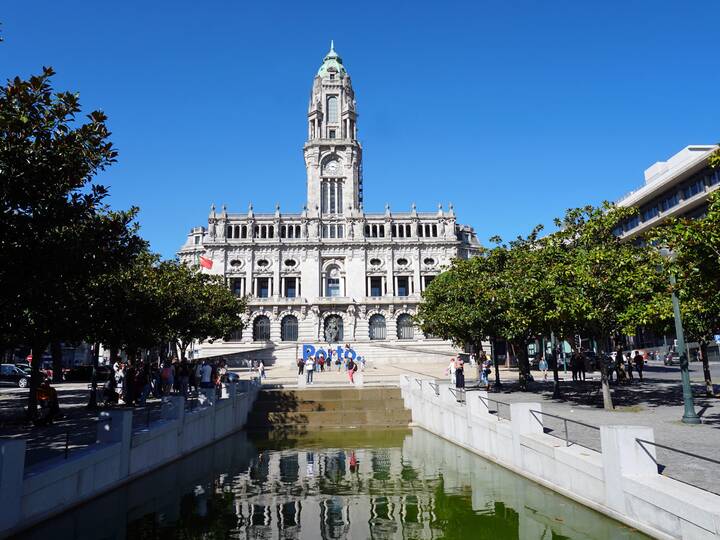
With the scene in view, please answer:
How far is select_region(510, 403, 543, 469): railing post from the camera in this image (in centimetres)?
1536

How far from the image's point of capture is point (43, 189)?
1323 centimetres

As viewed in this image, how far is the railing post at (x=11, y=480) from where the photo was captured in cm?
1026

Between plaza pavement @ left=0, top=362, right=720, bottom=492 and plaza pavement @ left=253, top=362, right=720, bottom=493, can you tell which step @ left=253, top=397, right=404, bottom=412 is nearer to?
plaza pavement @ left=253, top=362, right=720, bottom=493

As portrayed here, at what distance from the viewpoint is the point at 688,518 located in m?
8.58

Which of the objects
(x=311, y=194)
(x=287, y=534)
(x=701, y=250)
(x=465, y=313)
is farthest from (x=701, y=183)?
(x=287, y=534)

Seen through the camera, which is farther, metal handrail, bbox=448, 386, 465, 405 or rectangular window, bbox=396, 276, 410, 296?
rectangular window, bbox=396, 276, 410, 296

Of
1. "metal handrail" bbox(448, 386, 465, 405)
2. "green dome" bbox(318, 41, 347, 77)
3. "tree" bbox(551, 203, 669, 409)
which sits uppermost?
"green dome" bbox(318, 41, 347, 77)

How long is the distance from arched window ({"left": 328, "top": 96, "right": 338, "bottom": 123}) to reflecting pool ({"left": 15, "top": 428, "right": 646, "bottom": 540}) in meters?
73.0

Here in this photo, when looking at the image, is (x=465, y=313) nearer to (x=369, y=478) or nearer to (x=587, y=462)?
(x=369, y=478)

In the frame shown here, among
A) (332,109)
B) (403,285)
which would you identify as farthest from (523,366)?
(332,109)

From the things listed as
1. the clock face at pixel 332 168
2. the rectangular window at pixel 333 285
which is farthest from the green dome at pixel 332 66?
the rectangular window at pixel 333 285

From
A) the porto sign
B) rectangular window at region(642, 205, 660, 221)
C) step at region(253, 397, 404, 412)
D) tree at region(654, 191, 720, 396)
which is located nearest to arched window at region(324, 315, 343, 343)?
the porto sign

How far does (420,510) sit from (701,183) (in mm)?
60802

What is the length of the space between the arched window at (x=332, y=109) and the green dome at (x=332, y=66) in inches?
165
